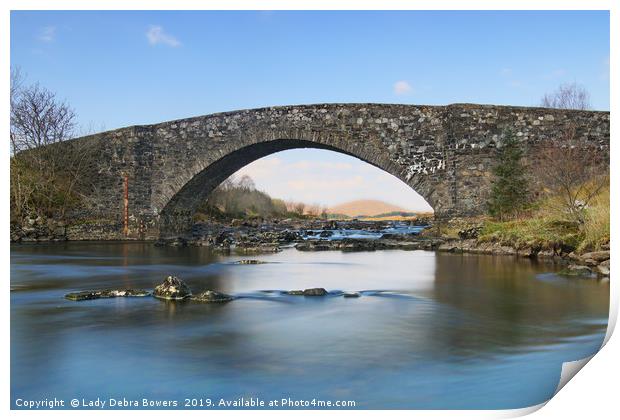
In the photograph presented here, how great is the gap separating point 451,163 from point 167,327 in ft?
47.7

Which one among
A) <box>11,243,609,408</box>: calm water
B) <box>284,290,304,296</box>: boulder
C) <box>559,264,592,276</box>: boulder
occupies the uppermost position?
<box>559,264,592,276</box>: boulder

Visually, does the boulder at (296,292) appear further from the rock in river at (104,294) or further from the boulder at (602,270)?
the boulder at (602,270)

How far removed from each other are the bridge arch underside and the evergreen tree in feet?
7.10

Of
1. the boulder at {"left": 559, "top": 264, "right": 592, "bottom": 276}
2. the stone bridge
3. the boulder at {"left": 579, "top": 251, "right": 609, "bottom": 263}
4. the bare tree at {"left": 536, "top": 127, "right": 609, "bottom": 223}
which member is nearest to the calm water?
the boulder at {"left": 559, "top": 264, "right": 592, "bottom": 276}

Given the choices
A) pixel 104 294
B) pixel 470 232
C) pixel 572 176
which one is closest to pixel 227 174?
pixel 470 232

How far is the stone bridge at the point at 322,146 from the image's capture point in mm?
18469

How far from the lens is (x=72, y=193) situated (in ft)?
72.7

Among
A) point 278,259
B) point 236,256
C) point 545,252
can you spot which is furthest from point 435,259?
point 236,256

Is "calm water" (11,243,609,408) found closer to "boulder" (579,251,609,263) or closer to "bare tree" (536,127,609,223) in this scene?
"boulder" (579,251,609,263)

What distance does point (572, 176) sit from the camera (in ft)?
44.5

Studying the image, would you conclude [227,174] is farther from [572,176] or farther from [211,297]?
[211,297]

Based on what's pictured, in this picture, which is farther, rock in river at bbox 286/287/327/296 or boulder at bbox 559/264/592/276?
boulder at bbox 559/264/592/276

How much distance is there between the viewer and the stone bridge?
1847 centimetres

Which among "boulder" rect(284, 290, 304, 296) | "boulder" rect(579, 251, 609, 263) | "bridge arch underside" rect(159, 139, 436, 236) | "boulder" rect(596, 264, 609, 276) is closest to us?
"boulder" rect(284, 290, 304, 296)
